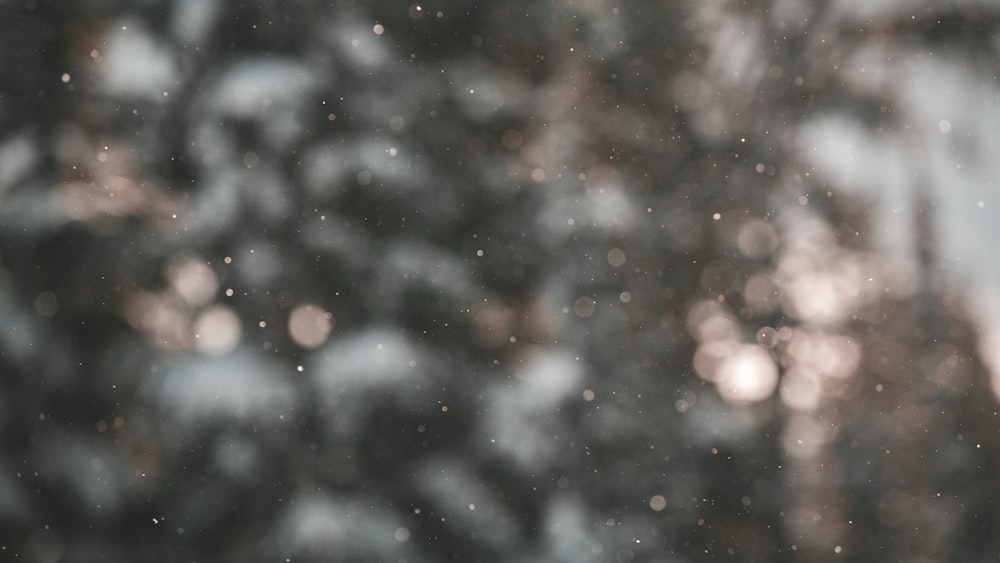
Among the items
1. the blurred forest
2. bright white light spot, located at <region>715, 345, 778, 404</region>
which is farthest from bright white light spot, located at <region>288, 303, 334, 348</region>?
bright white light spot, located at <region>715, 345, 778, 404</region>

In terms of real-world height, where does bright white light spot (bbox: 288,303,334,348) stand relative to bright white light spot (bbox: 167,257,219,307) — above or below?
below

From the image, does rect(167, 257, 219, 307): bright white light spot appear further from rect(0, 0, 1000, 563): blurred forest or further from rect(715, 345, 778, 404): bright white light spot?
rect(715, 345, 778, 404): bright white light spot

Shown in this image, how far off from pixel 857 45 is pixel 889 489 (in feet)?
1.43

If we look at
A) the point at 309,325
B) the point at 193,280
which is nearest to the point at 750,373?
the point at 309,325

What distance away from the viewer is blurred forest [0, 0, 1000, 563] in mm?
732

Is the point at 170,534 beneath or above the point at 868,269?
beneath

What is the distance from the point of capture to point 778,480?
0.74 meters

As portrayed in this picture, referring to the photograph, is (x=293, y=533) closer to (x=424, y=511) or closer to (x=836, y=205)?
(x=424, y=511)

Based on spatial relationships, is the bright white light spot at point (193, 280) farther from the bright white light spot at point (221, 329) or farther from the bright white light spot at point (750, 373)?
the bright white light spot at point (750, 373)

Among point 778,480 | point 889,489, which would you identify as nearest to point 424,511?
point 778,480

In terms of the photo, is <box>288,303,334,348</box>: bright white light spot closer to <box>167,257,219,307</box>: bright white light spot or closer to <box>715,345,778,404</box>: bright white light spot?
<box>167,257,219,307</box>: bright white light spot

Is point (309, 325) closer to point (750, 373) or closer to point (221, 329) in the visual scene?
point (221, 329)

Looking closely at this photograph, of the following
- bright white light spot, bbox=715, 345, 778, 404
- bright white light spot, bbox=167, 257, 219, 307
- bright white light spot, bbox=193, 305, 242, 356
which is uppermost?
bright white light spot, bbox=167, 257, 219, 307

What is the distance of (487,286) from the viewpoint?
2.48 ft
